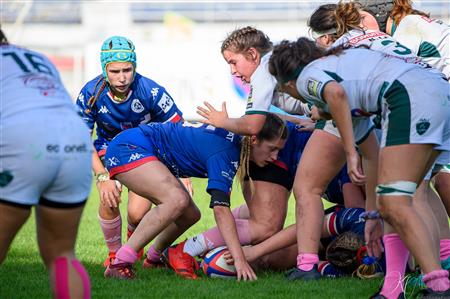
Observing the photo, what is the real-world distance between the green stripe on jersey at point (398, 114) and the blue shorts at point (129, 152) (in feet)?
6.39

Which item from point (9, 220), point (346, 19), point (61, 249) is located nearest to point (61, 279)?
point (61, 249)

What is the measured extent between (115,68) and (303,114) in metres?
1.48

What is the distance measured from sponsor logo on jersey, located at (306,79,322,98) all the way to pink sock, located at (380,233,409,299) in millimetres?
951

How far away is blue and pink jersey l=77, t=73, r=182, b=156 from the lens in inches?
276

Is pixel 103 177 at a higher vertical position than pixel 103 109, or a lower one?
lower

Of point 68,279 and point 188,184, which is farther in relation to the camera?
point 188,184

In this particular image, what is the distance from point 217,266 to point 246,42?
1557 mm

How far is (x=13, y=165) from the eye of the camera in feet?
12.5

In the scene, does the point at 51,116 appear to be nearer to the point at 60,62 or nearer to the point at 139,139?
the point at 139,139

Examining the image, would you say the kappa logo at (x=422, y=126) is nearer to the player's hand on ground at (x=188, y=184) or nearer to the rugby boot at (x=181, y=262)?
the rugby boot at (x=181, y=262)

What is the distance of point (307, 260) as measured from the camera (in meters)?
5.77

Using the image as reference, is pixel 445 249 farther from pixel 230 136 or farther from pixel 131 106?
pixel 131 106

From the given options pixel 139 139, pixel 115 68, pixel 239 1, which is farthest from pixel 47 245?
pixel 239 1

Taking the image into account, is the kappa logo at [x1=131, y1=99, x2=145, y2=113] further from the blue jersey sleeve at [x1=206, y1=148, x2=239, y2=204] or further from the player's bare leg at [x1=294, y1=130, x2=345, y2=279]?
the player's bare leg at [x1=294, y1=130, x2=345, y2=279]
